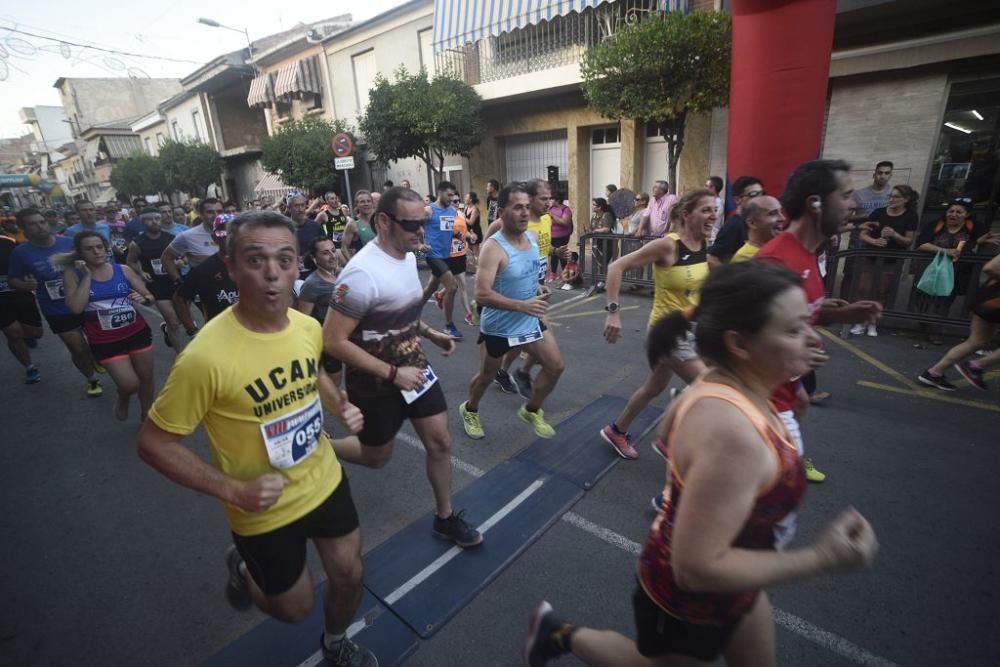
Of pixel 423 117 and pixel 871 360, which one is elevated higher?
pixel 423 117

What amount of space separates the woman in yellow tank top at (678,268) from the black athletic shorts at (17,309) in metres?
7.39

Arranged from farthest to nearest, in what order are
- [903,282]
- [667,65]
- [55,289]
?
1. [667,65]
2. [903,282]
3. [55,289]

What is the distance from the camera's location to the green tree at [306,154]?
17.1 m

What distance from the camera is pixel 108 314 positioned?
4.41 meters

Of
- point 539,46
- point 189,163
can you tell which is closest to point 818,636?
point 539,46

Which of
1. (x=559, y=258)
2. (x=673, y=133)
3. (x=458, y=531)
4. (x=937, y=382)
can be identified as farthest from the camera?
(x=559, y=258)

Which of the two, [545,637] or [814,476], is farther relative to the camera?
[814,476]

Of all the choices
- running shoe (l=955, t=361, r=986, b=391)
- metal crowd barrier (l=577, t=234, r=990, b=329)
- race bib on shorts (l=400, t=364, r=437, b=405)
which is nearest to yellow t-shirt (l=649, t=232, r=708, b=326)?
race bib on shorts (l=400, t=364, r=437, b=405)

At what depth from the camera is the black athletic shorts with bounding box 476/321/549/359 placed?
3969 millimetres

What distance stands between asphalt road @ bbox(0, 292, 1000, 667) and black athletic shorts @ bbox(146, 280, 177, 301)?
7.52 feet

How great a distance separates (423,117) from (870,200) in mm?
10393

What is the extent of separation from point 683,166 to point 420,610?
11.3 metres

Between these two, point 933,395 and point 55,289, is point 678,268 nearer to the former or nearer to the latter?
point 933,395

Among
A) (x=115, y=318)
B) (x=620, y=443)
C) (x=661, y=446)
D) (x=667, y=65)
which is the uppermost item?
(x=667, y=65)
